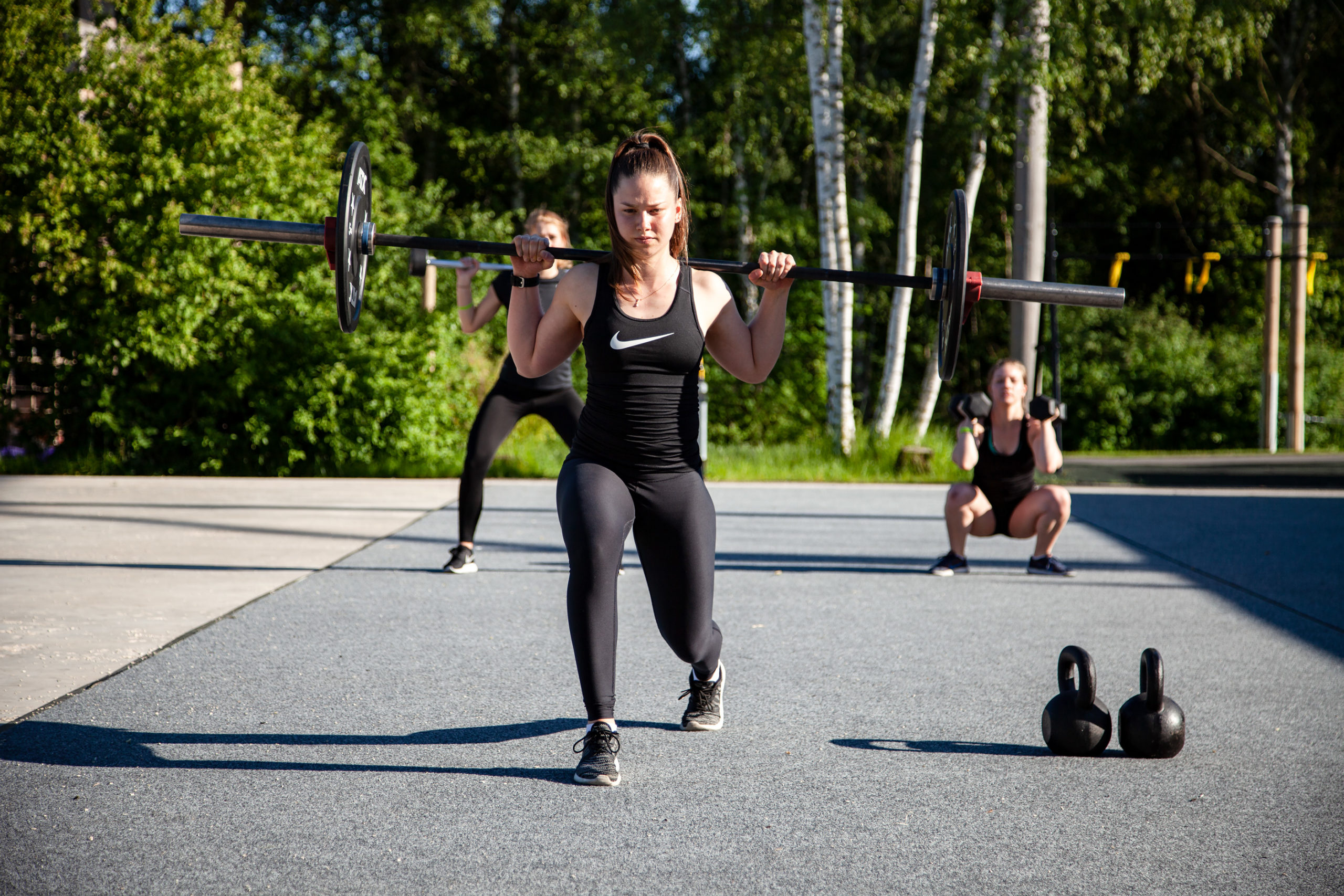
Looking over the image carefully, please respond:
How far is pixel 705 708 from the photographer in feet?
11.3

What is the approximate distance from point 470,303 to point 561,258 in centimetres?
249

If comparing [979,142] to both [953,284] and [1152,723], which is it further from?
[1152,723]

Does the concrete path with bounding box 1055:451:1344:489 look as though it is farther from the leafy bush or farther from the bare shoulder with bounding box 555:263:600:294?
the bare shoulder with bounding box 555:263:600:294

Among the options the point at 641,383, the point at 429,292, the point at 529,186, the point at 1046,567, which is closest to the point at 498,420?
the point at 641,383

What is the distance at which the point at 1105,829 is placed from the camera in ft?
8.77

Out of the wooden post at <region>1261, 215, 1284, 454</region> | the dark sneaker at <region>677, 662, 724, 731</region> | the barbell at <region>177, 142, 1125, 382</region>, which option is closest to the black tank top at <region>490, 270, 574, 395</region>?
the barbell at <region>177, 142, 1125, 382</region>

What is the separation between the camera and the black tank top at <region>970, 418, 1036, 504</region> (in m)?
5.97

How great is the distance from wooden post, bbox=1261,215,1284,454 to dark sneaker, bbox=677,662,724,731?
17315 millimetres

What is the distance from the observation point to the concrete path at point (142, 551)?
4242mm

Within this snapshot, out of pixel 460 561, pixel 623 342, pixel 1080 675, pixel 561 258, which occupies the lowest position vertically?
pixel 460 561

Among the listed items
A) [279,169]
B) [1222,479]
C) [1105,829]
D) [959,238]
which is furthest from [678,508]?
[1222,479]

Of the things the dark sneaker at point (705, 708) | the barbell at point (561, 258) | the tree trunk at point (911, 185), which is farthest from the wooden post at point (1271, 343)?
the dark sneaker at point (705, 708)

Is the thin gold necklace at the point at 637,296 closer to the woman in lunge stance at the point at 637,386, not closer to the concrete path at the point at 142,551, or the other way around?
the woman in lunge stance at the point at 637,386

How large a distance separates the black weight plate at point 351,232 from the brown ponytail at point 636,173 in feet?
2.42
